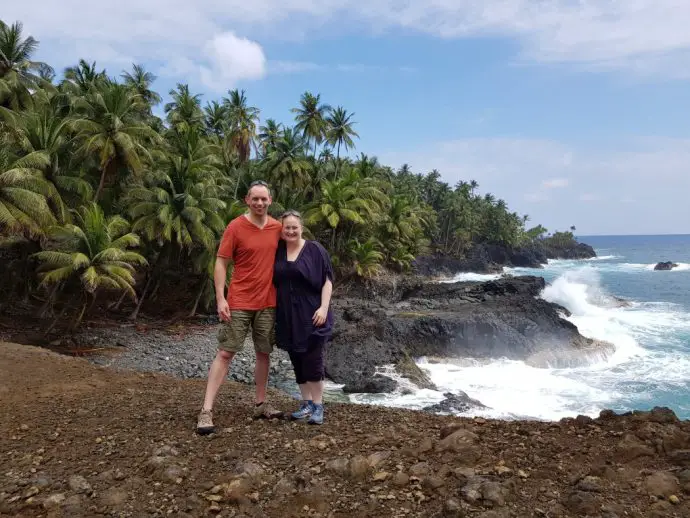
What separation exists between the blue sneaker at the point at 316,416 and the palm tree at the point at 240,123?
35977mm

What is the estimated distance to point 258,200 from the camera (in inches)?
168

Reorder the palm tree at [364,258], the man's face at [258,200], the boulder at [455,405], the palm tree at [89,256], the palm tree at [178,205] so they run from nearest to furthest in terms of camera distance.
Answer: the man's face at [258,200] → the boulder at [455,405] → the palm tree at [89,256] → the palm tree at [178,205] → the palm tree at [364,258]

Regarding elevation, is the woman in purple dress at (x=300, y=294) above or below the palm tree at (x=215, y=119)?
below

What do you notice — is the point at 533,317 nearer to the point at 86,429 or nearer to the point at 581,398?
the point at 581,398

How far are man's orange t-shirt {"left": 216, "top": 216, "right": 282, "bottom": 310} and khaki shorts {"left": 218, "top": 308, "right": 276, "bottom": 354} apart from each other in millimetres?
79

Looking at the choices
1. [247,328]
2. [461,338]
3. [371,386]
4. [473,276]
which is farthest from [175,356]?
[473,276]

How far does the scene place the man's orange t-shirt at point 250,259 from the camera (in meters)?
4.32

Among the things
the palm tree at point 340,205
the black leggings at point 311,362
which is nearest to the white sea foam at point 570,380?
the black leggings at point 311,362

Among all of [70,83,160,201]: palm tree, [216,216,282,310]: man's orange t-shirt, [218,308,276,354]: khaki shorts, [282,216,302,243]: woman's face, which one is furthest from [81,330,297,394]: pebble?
[282,216,302,243]: woman's face

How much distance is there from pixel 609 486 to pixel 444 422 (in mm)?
1892

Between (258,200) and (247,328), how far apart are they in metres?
1.17

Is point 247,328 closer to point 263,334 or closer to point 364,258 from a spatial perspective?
point 263,334

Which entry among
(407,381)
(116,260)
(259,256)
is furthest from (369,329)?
(259,256)

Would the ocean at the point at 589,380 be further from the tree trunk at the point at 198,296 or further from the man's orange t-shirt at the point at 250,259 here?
the tree trunk at the point at 198,296
